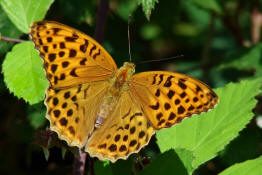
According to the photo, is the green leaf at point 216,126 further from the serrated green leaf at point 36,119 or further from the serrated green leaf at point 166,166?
the serrated green leaf at point 36,119

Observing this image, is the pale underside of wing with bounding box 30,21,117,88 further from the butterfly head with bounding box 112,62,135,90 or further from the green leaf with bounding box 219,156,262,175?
the green leaf with bounding box 219,156,262,175

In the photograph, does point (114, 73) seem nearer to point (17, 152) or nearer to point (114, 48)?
point (114, 48)

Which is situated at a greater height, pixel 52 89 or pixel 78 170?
pixel 52 89

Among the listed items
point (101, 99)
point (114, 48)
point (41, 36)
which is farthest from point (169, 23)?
point (41, 36)

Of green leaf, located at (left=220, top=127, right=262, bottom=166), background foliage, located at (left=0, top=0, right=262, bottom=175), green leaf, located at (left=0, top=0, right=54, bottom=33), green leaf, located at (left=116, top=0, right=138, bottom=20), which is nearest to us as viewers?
background foliage, located at (left=0, top=0, right=262, bottom=175)

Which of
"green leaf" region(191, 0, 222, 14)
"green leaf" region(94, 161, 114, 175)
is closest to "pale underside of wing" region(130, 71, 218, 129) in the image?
"green leaf" region(94, 161, 114, 175)
